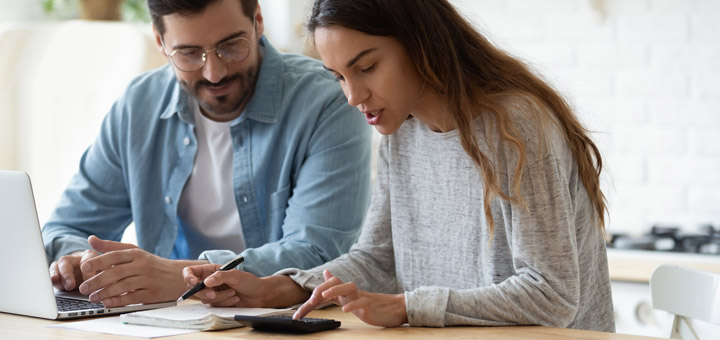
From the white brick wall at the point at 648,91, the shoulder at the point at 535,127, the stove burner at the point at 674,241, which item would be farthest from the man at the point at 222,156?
the white brick wall at the point at 648,91

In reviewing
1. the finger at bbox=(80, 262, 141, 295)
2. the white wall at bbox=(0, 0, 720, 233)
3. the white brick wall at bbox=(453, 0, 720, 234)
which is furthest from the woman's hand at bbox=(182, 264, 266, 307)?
the white brick wall at bbox=(453, 0, 720, 234)

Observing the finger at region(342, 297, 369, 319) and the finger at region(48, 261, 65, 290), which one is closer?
the finger at region(342, 297, 369, 319)

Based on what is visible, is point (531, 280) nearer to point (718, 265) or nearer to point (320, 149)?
point (320, 149)

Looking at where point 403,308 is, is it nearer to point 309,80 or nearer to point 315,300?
point 315,300

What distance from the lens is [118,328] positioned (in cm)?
135

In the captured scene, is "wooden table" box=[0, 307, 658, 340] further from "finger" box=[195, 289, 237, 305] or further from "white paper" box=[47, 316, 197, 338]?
"finger" box=[195, 289, 237, 305]

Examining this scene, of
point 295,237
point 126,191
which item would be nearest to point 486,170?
point 295,237

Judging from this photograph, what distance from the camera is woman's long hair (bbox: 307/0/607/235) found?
1.44 metres

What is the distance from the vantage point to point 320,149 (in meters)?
1.97

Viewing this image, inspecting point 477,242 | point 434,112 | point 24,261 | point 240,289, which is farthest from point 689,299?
point 24,261

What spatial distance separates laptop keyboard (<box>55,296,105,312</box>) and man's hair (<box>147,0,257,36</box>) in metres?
0.67

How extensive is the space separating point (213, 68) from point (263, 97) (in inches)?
6.5

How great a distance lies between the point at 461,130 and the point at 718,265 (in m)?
1.60

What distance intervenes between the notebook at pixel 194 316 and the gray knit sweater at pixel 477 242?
0.44 feet
